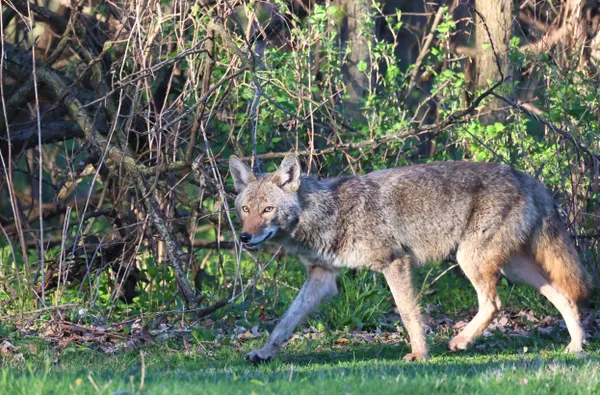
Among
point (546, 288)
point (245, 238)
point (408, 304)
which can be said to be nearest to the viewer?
point (245, 238)

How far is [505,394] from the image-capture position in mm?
4879

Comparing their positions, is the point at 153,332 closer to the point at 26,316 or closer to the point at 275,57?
the point at 26,316

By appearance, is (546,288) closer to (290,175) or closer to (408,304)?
(408,304)

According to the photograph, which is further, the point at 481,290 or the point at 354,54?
the point at 354,54

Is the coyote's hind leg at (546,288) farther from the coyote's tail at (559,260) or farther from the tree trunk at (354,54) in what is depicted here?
the tree trunk at (354,54)

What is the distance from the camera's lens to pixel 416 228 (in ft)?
26.6

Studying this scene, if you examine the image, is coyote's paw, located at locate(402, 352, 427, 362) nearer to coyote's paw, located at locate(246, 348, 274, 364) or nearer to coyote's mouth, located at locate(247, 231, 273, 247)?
coyote's paw, located at locate(246, 348, 274, 364)

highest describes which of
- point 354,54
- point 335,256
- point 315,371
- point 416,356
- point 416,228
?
point 354,54

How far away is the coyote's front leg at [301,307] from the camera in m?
7.39

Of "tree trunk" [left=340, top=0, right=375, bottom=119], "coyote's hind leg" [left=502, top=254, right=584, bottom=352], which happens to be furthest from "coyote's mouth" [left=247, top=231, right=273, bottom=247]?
"tree trunk" [left=340, top=0, right=375, bottom=119]

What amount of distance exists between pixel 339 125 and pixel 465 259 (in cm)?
268

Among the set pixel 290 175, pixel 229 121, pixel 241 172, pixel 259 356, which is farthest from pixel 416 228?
pixel 229 121

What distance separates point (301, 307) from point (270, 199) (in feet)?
3.37

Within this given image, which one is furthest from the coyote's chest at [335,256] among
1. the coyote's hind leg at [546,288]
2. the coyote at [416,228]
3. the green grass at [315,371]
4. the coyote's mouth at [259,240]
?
the coyote's hind leg at [546,288]
